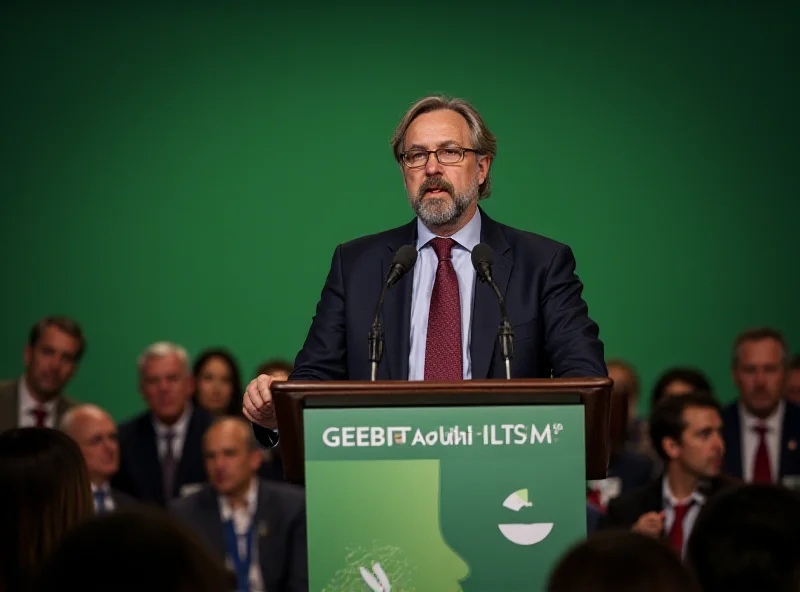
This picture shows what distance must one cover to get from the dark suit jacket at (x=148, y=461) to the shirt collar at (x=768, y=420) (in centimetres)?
240

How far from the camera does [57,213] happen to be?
23.2ft

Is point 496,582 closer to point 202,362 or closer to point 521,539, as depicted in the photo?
point 521,539

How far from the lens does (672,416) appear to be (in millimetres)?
5273

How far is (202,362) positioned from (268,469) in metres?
0.79

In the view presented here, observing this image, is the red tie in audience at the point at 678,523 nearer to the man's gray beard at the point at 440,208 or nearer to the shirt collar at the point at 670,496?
the shirt collar at the point at 670,496

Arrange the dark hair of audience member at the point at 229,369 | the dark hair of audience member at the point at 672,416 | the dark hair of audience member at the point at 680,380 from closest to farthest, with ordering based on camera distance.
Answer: the dark hair of audience member at the point at 672,416, the dark hair of audience member at the point at 680,380, the dark hair of audience member at the point at 229,369

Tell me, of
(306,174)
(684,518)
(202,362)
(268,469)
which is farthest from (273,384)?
(306,174)

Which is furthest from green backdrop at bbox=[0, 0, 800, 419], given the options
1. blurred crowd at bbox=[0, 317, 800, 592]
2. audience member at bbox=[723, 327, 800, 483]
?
audience member at bbox=[723, 327, 800, 483]

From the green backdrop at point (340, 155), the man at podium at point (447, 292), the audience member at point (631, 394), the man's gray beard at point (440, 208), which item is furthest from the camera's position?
the green backdrop at point (340, 155)

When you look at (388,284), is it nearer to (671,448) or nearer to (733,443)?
(671,448)

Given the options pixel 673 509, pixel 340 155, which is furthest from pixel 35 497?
pixel 340 155

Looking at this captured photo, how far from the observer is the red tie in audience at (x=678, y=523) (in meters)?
4.91

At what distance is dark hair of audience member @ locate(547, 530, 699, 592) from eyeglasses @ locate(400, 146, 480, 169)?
1614 millimetres

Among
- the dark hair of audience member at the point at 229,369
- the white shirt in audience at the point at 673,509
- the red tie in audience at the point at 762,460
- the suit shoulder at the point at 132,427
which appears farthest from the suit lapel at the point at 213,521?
the red tie in audience at the point at 762,460
